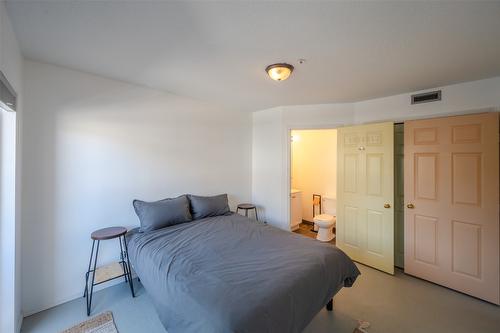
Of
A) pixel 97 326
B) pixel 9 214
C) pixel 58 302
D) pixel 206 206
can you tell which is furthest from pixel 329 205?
pixel 9 214

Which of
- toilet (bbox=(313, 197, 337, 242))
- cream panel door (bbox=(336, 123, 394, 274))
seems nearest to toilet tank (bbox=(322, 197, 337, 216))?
toilet (bbox=(313, 197, 337, 242))

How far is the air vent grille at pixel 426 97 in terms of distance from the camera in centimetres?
262

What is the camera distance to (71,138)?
2.23m

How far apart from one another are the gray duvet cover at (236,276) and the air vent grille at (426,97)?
2273mm

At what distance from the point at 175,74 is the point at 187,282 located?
6.80 feet

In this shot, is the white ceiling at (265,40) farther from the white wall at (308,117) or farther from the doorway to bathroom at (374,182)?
the doorway to bathroom at (374,182)

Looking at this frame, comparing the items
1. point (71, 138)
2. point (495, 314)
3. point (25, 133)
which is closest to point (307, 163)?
point (495, 314)

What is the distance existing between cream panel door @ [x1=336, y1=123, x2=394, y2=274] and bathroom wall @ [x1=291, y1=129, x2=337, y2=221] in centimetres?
114

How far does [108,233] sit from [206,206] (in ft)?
3.81

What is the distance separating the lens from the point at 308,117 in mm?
3490

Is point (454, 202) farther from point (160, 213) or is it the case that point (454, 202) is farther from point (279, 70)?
point (160, 213)

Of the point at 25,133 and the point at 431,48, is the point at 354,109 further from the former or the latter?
the point at 25,133

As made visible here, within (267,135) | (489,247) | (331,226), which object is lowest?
(331,226)

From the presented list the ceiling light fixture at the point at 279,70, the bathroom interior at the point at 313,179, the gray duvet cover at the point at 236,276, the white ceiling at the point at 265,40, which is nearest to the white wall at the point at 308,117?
the white ceiling at the point at 265,40
